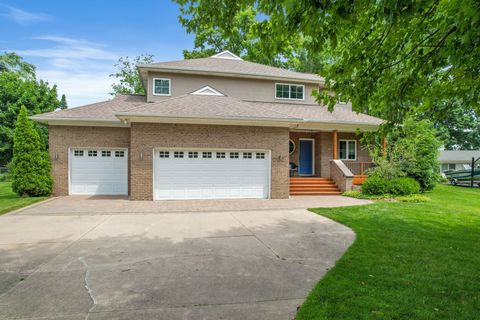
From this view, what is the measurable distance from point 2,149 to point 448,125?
183 ft

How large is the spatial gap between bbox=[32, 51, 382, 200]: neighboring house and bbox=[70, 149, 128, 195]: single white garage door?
1.7 inches

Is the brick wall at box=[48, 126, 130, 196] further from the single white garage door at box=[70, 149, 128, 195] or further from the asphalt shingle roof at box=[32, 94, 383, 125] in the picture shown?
the asphalt shingle roof at box=[32, 94, 383, 125]

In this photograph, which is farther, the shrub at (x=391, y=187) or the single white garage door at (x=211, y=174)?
the shrub at (x=391, y=187)

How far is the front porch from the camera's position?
1453cm

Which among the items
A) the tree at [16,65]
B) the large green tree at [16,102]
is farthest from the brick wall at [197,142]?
the tree at [16,65]

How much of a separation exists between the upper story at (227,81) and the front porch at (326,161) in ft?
9.47

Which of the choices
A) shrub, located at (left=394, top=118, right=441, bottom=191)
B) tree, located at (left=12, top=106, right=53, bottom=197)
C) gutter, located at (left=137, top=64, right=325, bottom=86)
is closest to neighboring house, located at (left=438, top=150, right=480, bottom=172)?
shrub, located at (left=394, top=118, right=441, bottom=191)

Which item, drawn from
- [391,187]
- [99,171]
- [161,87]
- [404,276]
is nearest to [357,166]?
[391,187]

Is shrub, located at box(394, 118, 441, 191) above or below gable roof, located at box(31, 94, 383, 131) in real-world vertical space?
below

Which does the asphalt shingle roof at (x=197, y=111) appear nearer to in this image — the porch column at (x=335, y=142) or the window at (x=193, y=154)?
the porch column at (x=335, y=142)

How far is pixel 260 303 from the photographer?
348 centimetres

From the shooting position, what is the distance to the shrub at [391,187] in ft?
42.8

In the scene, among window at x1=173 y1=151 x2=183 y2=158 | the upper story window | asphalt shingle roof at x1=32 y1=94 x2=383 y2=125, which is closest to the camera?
asphalt shingle roof at x1=32 y1=94 x2=383 y2=125

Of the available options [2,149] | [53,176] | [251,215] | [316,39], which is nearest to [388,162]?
[251,215]
